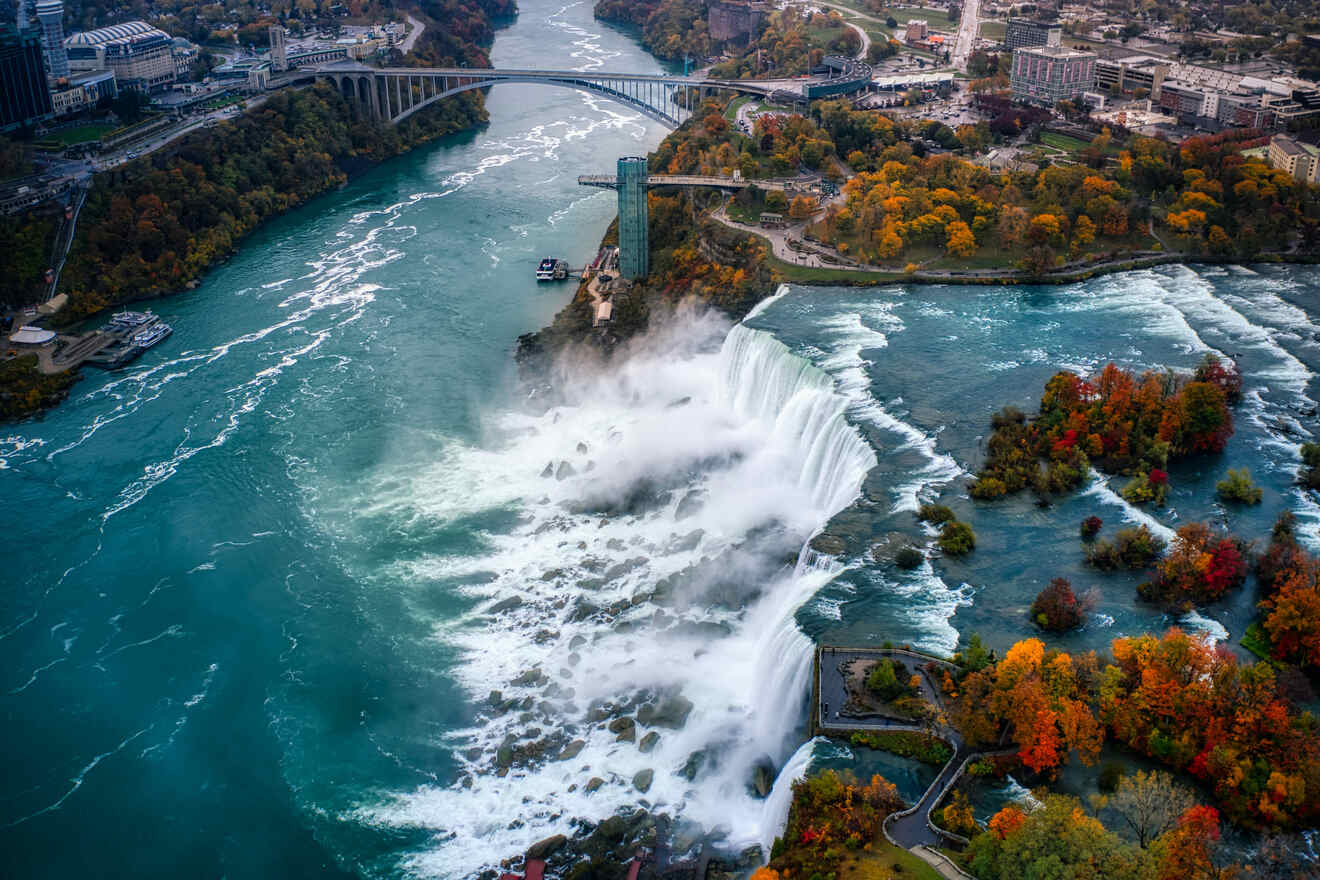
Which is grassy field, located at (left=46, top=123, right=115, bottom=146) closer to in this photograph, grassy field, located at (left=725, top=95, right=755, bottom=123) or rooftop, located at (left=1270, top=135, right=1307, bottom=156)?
grassy field, located at (left=725, top=95, right=755, bottom=123)

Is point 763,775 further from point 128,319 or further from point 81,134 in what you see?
point 81,134

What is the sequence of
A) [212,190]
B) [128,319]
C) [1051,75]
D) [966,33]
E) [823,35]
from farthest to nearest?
1. [823,35]
2. [966,33]
3. [1051,75]
4. [212,190]
5. [128,319]

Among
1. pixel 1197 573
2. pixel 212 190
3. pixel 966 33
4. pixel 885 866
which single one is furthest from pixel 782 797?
pixel 966 33

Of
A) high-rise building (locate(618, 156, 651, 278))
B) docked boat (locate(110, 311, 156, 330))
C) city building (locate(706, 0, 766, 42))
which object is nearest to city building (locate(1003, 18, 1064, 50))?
city building (locate(706, 0, 766, 42))

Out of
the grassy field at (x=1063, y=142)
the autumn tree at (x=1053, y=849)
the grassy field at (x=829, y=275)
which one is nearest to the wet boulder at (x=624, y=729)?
the autumn tree at (x=1053, y=849)

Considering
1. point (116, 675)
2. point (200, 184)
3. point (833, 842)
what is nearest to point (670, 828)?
point (833, 842)

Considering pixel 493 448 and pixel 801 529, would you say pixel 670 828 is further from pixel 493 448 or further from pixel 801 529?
pixel 493 448

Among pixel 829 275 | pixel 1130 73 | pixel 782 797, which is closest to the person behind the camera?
pixel 782 797

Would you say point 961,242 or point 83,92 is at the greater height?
point 83,92
